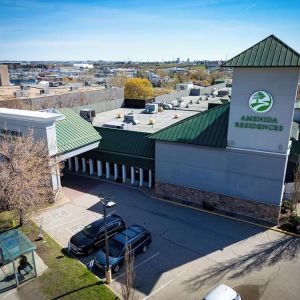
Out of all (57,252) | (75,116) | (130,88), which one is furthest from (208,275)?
(130,88)

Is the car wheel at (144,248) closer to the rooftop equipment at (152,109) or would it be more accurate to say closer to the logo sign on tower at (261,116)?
the logo sign on tower at (261,116)

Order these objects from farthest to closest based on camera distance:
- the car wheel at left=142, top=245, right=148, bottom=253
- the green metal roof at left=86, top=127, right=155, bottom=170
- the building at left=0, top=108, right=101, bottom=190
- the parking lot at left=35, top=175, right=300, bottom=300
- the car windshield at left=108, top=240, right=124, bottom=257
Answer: the green metal roof at left=86, top=127, right=155, bottom=170
the building at left=0, top=108, right=101, bottom=190
the car wheel at left=142, top=245, right=148, bottom=253
the car windshield at left=108, top=240, right=124, bottom=257
the parking lot at left=35, top=175, right=300, bottom=300

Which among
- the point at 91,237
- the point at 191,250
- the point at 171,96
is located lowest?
the point at 191,250

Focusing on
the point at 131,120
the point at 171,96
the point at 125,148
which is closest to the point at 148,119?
the point at 131,120

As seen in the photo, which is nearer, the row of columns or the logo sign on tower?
the logo sign on tower

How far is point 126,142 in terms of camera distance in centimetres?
3180

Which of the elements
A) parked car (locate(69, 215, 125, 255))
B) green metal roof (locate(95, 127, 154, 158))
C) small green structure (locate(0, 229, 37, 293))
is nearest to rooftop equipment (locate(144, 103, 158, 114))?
green metal roof (locate(95, 127, 154, 158))

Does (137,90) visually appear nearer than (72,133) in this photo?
No

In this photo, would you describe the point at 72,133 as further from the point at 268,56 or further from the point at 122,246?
the point at 268,56

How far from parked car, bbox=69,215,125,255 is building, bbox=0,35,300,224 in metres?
8.36

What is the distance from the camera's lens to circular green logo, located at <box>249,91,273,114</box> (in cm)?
2312

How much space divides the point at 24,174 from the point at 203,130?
15.0 m

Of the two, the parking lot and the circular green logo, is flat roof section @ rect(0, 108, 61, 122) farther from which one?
the circular green logo

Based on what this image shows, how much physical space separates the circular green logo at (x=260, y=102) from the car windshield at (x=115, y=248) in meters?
14.3
